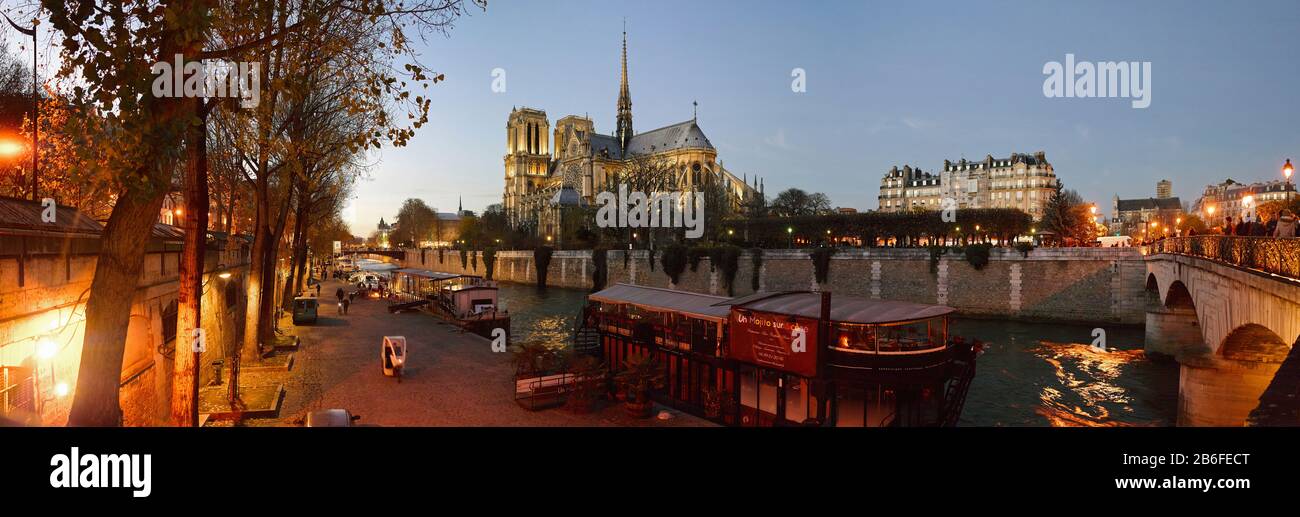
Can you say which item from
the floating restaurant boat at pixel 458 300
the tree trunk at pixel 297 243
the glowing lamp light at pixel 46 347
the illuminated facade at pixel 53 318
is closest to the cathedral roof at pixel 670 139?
the floating restaurant boat at pixel 458 300

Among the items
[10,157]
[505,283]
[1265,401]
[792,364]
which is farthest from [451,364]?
[505,283]

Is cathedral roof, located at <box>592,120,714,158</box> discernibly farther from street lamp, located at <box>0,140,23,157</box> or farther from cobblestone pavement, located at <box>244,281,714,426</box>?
street lamp, located at <box>0,140,23,157</box>

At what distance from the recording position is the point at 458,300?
34469 millimetres

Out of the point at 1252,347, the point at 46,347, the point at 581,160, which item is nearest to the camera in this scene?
the point at 46,347

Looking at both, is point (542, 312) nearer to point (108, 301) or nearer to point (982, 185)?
point (108, 301)

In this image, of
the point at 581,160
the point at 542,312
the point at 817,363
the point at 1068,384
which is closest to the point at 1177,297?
the point at 1068,384

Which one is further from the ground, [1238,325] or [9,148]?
[9,148]

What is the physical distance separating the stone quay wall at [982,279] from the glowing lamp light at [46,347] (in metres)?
41.9

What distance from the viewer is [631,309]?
21.1 m

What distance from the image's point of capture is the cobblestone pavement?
608 inches

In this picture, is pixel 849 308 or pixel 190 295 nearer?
pixel 190 295

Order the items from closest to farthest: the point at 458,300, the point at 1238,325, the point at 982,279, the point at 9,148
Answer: the point at 1238,325
the point at 9,148
the point at 458,300
the point at 982,279

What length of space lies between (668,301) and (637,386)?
172 inches
